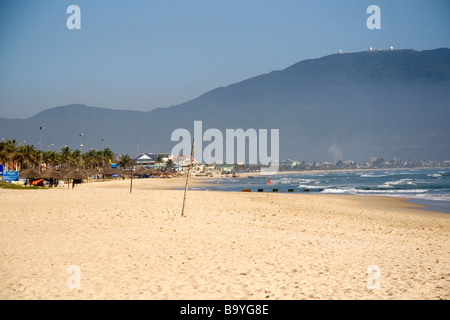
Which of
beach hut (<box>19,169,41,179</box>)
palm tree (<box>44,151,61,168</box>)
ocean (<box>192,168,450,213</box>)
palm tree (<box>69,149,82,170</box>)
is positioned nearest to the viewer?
ocean (<box>192,168,450,213</box>)

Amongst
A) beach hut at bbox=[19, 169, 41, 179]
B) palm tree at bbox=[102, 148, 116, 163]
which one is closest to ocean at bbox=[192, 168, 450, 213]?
beach hut at bbox=[19, 169, 41, 179]

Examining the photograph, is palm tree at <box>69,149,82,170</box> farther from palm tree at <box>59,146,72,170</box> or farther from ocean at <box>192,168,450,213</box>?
ocean at <box>192,168,450,213</box>

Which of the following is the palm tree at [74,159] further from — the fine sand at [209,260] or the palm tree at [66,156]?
the fine sand at [209,260]

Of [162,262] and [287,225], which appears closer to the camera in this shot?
[162,262]

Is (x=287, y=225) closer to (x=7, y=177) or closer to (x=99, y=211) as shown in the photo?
(x=99, y=211)

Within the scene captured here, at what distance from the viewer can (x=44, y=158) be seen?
88.9m

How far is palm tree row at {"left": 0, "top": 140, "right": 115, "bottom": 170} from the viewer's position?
6925 centimetres

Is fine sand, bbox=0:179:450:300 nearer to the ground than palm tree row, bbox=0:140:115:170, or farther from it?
nearer to the ground

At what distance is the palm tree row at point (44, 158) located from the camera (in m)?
69.2

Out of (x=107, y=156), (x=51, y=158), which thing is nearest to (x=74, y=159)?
(x=51, y=158)

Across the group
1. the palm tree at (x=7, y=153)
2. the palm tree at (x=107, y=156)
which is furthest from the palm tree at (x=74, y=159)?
the palm tree at (x=7, y=153)
